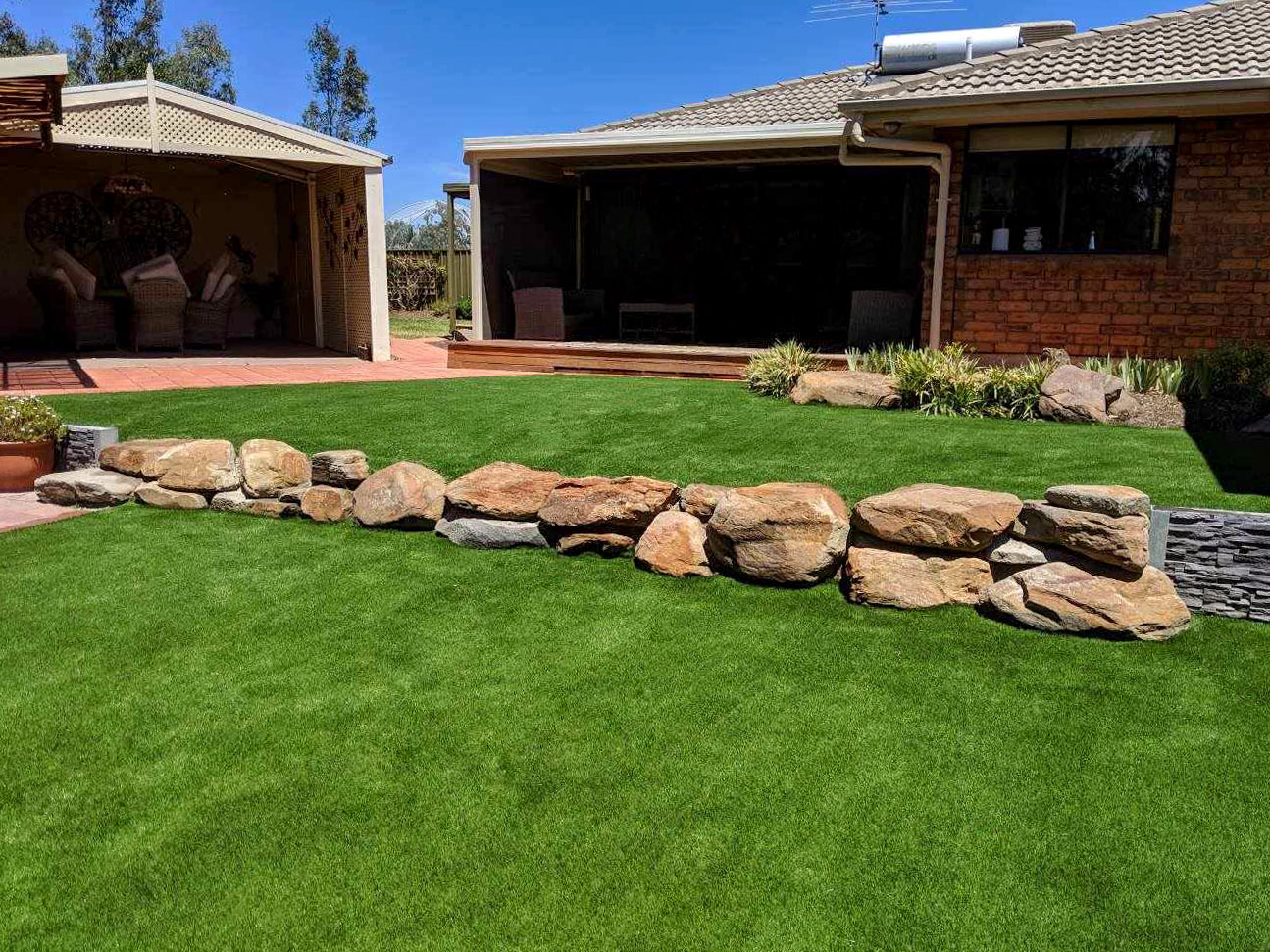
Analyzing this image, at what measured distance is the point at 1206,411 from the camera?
726 cm

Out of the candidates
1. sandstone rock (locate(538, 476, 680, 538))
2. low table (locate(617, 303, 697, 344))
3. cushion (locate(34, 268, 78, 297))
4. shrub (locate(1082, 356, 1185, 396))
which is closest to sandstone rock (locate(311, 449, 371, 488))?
sandstone rock (locate(538, 476, 680, 538))

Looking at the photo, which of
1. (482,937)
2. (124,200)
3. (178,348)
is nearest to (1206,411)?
(482,937)

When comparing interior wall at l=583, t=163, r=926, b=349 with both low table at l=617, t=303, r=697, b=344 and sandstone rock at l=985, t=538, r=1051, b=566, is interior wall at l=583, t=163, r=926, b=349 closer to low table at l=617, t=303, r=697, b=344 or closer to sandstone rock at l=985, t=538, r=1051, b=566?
low table at l=617, t=303, r=697, b=344

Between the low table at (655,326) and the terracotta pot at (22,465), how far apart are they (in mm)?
7603

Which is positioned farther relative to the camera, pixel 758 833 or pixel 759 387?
pixel 759 387

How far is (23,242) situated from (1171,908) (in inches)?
656

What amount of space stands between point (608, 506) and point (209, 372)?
7.72 meters

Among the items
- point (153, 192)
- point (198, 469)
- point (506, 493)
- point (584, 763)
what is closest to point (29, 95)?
point (198, 469)

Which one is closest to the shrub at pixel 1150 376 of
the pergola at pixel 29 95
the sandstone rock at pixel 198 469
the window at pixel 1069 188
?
the window at pixel 1069 188

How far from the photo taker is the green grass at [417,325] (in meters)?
17.6

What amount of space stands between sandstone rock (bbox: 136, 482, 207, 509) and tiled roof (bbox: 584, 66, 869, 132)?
8.14 meters

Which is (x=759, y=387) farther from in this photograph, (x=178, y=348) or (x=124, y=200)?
(x=124, y=200)

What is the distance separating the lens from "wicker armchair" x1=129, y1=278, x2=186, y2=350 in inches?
498

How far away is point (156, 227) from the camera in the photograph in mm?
15742
